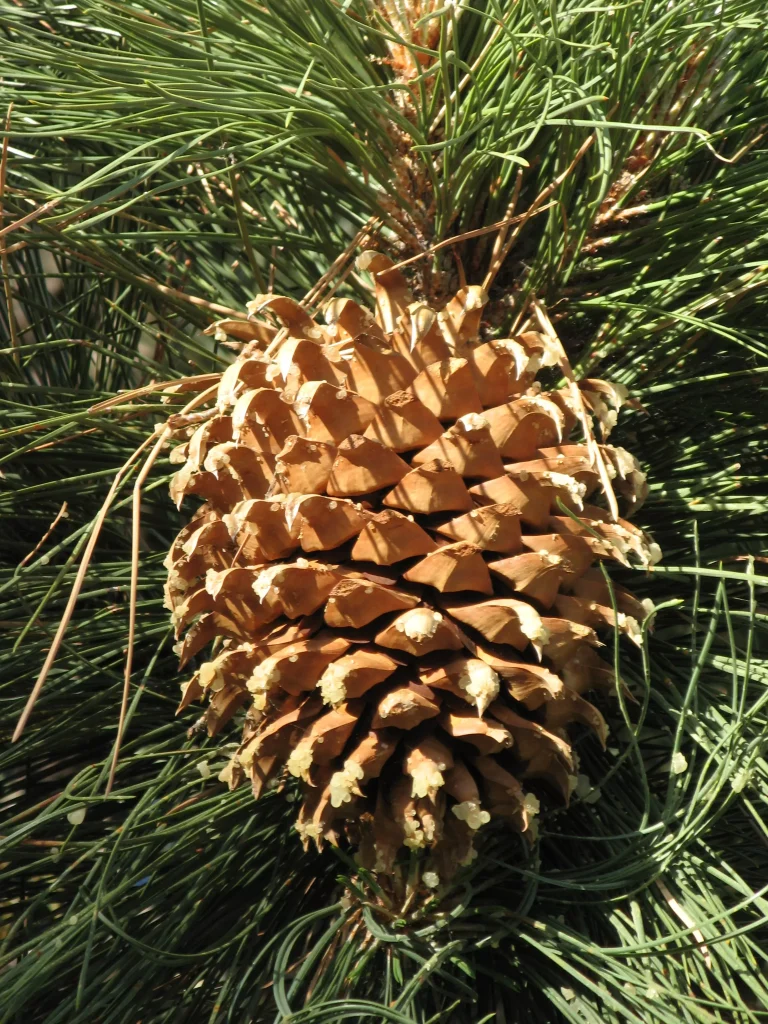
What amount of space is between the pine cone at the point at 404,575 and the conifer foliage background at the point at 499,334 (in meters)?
0.05

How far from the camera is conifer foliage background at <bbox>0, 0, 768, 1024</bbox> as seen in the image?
0.58m

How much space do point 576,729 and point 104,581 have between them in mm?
351

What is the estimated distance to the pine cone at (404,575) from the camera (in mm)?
552

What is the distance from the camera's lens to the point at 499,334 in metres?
0.72

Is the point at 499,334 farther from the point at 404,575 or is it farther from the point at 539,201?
the point at 404,575

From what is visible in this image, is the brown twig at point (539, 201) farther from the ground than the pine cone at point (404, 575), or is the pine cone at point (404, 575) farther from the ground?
the brown twig at point (539, 201)

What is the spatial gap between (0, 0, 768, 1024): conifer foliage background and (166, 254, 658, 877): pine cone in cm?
5

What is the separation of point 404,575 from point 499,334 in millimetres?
234

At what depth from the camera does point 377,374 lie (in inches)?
22.8

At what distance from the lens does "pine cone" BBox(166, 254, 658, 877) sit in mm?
552

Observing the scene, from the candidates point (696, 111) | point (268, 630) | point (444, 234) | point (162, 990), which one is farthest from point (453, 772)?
point (696, 111)

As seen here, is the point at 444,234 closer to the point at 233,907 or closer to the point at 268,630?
the point at 268,630

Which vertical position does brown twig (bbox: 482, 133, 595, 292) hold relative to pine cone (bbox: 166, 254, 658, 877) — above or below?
above

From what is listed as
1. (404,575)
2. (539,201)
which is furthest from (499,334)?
(404,575)
